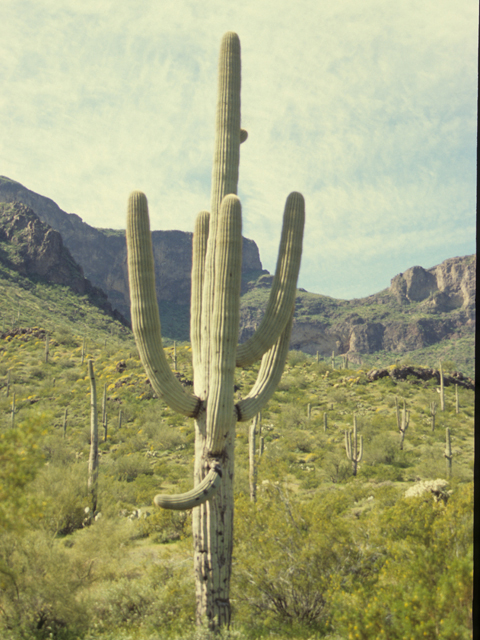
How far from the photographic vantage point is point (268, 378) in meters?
6.96

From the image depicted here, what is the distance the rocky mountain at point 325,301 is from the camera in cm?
9325

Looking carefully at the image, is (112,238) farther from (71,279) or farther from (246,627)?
(246,627)

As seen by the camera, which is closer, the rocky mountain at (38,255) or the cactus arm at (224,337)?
the cactus arm at (224,337)

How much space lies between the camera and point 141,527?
12648mm

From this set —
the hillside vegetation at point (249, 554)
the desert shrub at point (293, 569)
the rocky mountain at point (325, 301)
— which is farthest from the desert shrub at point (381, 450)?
the rocky mountain at point (325, 301)

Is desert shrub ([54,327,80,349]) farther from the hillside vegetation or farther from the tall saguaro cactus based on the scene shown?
the tall saguaro cactus

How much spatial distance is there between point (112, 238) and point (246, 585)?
126m

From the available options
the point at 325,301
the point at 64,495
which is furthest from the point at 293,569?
the point at 325,301

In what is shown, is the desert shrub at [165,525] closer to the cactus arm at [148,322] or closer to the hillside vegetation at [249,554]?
the hillside vegetation at [249,554]

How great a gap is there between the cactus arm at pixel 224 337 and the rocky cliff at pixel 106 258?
108 meters

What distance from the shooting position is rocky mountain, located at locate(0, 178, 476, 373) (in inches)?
3671

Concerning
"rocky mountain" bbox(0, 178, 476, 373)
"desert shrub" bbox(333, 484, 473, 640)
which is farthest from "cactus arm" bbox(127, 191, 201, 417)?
"rocky mountain" bbox(0, 178, 476, 373)

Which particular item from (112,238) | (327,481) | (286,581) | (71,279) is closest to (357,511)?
(327,481)

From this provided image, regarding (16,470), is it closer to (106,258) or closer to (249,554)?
(249,554)
